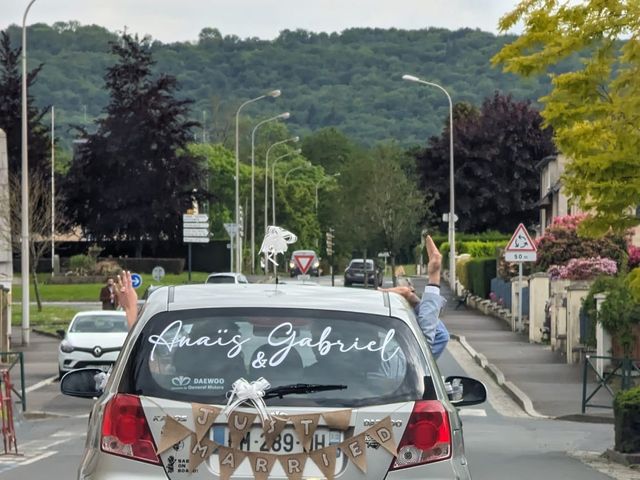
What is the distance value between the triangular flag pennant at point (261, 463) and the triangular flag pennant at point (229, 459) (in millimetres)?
44

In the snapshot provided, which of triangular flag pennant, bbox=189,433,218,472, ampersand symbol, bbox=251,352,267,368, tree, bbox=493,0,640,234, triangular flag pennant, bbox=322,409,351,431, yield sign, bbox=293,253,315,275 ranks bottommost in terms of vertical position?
yield sign, bbox=293,253,315,275

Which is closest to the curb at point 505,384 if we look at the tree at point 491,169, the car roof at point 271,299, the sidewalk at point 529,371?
the sidewalk at point 529,371

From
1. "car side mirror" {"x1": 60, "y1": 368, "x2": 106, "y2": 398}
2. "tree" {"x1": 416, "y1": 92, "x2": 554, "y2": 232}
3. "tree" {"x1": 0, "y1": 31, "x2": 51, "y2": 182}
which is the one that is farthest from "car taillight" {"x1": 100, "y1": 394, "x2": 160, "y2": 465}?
"tree" {"x1": 416, "y1": 92, "x2": 554, "y2": 232}

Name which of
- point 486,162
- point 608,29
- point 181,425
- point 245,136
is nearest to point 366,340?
point 181,425

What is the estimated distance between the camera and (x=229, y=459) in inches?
268

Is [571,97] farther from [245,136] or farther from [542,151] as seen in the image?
[245,136]

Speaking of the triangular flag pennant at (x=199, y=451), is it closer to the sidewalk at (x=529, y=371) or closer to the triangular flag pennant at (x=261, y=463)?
the triangular flag pennant at (x=261, y=463)

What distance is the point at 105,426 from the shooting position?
6844 mm

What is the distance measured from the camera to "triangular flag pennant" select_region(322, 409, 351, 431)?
22.2 feet

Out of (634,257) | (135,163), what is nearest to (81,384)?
(634,257)

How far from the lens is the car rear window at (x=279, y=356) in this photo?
271 inches

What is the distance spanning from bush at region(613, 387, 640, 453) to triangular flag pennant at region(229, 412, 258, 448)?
981 centimetres

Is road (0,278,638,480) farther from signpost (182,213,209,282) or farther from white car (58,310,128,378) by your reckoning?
signpost (182,213,209,282)

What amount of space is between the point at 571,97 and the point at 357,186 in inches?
3168
